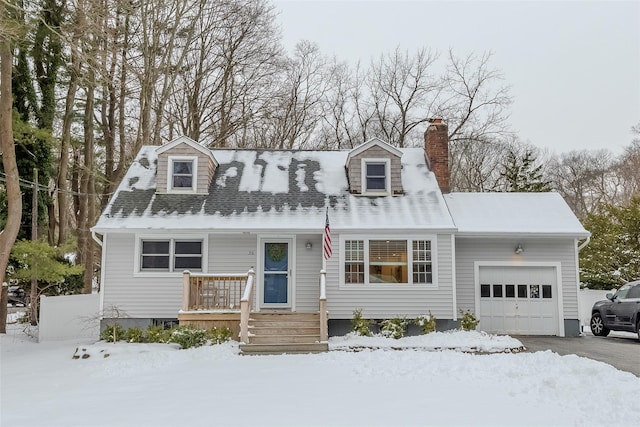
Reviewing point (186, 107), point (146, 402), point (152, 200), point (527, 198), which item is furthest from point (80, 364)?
point (186, 107)

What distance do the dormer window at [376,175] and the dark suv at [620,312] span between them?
6872 mm

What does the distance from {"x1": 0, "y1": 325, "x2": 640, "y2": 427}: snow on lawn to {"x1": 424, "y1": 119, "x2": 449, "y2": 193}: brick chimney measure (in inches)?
241

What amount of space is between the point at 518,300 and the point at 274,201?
7.43 m

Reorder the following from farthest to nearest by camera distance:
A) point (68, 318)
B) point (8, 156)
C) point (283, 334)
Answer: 1. point (68, 318)
2. point (8, 156)
3. point (283, 334)

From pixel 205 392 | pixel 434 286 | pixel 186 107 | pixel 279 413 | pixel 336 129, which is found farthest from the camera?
pixel 336 129

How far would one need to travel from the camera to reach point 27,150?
14.8 m

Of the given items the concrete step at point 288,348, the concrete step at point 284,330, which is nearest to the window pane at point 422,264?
the concrete step at point 284,330

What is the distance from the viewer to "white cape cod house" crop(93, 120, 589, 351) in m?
12.8

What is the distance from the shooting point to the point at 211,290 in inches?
484

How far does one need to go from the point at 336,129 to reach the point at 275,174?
52.1 ft

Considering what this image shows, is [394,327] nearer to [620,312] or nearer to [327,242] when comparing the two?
[327,242]

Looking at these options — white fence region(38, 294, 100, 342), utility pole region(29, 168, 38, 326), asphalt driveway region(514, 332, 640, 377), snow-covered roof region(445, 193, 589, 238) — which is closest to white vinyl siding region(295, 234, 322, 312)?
snow-covered roof region(445, 193, 589, 238)

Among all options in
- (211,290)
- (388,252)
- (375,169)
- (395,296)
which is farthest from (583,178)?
(211,290)

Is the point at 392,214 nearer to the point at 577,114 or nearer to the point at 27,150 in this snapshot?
the point at 27,150
